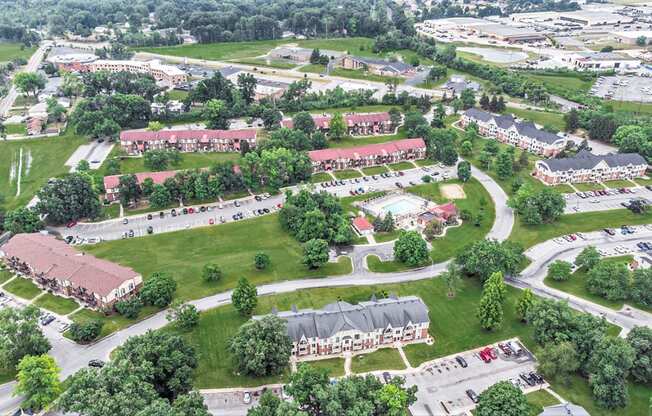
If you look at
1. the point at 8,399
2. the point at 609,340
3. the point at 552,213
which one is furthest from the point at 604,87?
the point at 8,399

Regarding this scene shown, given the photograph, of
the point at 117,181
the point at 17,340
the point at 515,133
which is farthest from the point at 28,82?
the point at 515,133

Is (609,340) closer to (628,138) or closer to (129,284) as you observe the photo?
(129,284)

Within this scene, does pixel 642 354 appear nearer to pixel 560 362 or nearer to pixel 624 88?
pixel 560 362

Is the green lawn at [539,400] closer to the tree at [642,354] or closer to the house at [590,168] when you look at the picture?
the tree at [642,354]

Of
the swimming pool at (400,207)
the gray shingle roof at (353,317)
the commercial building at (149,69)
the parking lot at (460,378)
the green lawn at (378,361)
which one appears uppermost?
the commercial building at (149,69)

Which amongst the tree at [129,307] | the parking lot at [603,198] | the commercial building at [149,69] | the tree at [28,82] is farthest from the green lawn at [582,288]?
the tree at [28,82]
